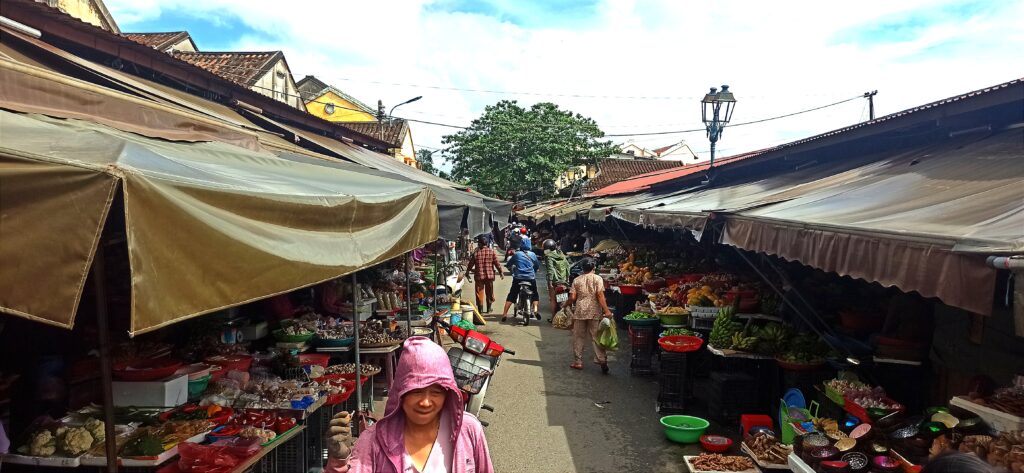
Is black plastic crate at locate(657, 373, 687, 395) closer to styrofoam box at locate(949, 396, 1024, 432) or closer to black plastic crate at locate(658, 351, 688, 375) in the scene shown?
black plastic crate at locate(658, 351, 688, 375)

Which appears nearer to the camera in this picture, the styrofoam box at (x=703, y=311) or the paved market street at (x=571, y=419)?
the paved market street at (x=571, y=419)

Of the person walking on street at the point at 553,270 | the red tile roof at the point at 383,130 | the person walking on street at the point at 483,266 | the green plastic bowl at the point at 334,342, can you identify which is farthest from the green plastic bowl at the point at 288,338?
the red tile roof at the point at 383,130

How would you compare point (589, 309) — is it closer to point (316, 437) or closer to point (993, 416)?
point (316, 437)

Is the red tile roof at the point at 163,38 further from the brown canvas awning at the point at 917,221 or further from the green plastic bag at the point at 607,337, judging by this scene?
the brown canvas awning at the point at 917,221

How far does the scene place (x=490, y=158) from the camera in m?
38.8

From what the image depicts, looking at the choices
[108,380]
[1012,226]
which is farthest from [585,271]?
[108,380]

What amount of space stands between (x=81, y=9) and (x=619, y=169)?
27.7 metres

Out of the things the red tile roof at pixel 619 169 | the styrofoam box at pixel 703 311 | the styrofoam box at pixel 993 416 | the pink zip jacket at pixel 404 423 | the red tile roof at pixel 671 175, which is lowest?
the styrofoam box at pixel 703 311

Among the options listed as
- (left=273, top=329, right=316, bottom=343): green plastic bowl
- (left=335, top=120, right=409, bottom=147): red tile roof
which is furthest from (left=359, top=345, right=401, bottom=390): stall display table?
(left=335, top=120, right=409, bottom=147): red tile roof

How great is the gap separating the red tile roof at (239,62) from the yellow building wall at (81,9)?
299 centimetres

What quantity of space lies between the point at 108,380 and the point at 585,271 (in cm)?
740

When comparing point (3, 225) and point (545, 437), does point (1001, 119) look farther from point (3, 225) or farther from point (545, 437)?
point (3, 225)

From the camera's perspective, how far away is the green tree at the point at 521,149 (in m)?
38.2

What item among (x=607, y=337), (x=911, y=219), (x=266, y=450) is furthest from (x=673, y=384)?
(x=266, y=450)
